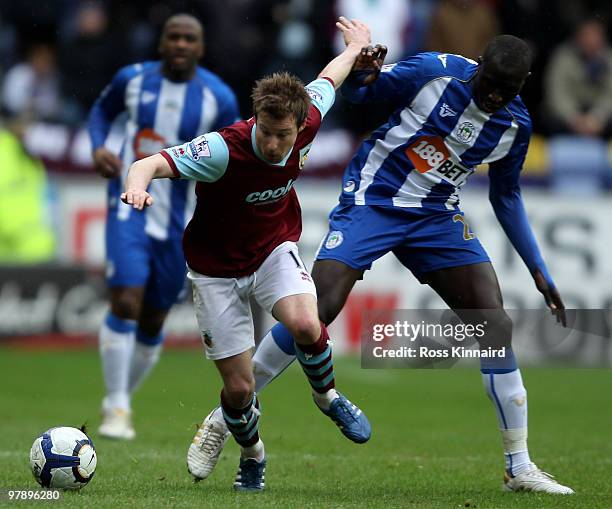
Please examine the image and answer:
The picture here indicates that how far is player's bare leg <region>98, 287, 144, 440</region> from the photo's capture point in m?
9.27

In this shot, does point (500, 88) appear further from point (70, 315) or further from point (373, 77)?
point (70, 315)

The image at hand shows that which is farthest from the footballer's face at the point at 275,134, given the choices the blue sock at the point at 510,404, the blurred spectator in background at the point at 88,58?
the blurred spectator in background at the point at 88,58

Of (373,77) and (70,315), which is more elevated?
(373,77)

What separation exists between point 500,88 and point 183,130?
3163 millimetres

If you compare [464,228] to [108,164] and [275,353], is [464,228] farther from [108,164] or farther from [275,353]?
[108,164]

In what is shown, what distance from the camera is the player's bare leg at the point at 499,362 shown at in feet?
23.5

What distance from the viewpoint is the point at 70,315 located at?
586 inches

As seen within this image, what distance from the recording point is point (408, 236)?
7.35m

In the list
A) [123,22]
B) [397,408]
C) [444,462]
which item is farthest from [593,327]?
[123,22]

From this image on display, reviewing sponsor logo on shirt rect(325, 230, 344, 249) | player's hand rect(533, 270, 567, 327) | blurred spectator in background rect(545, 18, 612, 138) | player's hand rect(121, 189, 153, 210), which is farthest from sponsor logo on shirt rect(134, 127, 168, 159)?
blurred spectator in background rect(545, 18, 612, 138)

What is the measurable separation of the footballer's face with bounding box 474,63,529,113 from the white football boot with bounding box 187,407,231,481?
2.16m

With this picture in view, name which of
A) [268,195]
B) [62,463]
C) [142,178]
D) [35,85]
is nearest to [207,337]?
[268,195]

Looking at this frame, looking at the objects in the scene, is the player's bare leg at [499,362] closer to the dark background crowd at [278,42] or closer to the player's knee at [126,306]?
the player's knee at [126,306]

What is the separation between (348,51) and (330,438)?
3.28 meters
